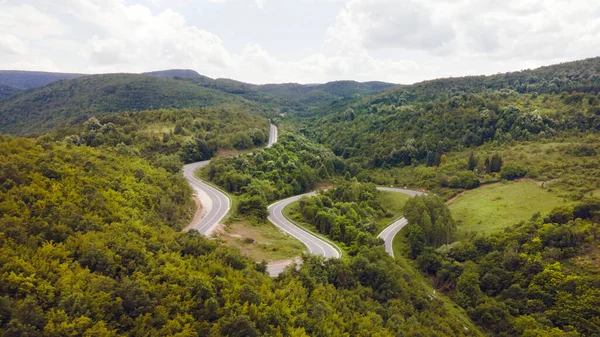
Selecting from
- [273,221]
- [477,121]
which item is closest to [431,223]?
[273,221]

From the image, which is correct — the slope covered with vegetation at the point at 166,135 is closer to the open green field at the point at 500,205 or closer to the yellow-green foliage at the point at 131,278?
the yellow-green foliage at the point at 131,278

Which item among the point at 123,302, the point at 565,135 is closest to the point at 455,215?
the point at 565,135

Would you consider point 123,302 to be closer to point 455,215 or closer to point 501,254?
point 501,254

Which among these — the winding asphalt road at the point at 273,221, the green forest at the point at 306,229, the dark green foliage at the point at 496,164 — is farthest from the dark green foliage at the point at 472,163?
the winding asphalt road at the point at 273,221

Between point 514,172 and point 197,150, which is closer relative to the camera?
point 197,150

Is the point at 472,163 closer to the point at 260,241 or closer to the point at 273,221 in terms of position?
the point at 273,221

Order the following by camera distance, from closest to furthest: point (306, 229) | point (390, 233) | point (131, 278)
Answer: point (131, 278) → point (306, 229) → point (390, 233)
